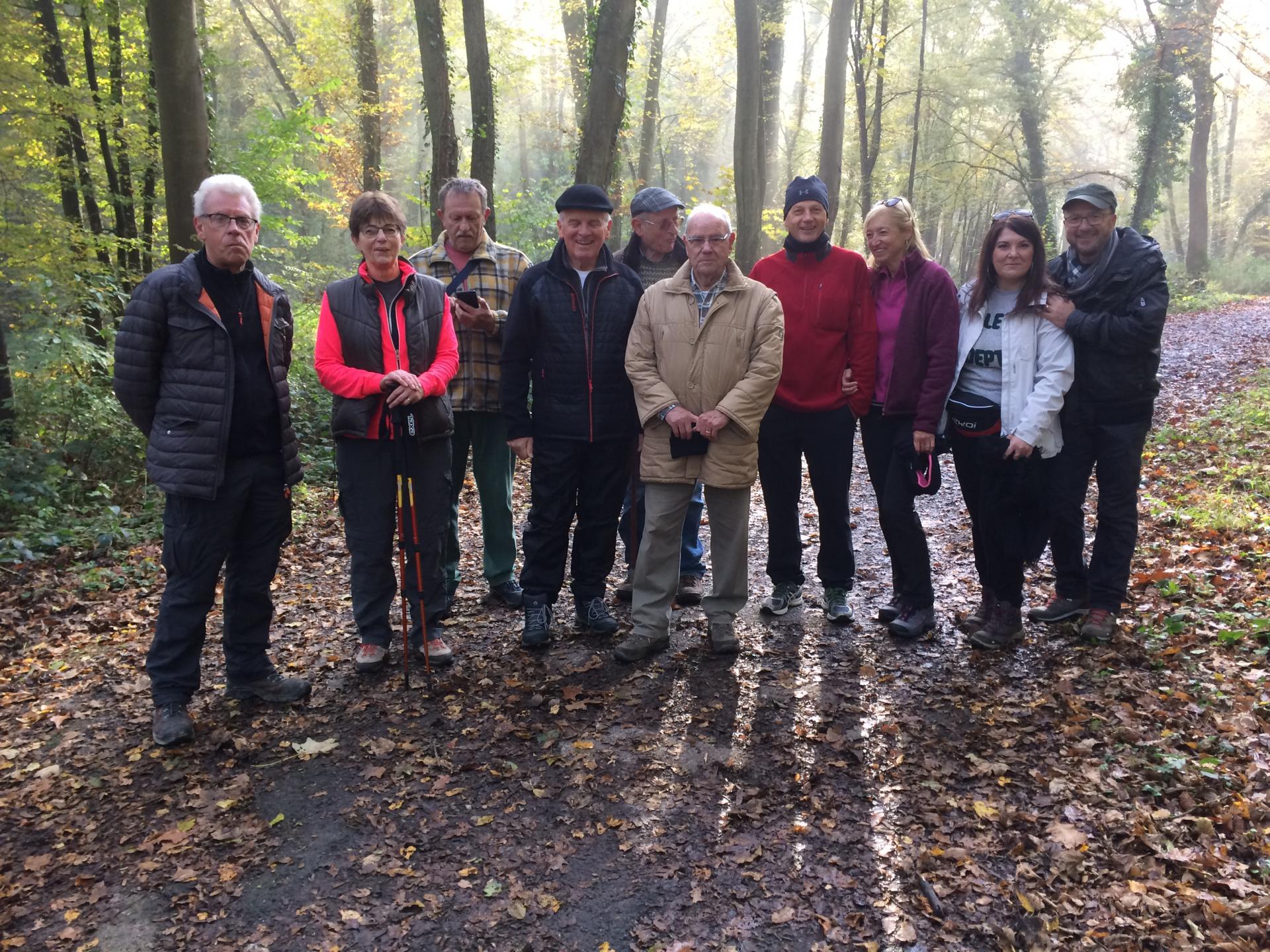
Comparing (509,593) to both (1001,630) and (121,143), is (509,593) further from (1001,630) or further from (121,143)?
(121,143)

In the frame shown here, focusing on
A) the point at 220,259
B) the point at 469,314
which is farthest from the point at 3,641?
the point at 469,314

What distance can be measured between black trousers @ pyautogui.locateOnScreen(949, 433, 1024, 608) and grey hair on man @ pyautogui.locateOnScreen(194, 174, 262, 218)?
3941 mm

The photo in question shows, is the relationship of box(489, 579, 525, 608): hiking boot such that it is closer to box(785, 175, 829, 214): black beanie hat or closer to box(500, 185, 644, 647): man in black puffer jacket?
box(500, 185, 644, 647): man in black puffer jacket

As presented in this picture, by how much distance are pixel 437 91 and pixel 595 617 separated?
8151 millimetres

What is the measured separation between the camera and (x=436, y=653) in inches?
181

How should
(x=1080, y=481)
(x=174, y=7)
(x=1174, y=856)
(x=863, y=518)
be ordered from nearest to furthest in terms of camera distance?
(x=1174, y=856) < (x=1080, y=481) < (x=174, y=7) < (x=863, y=518)

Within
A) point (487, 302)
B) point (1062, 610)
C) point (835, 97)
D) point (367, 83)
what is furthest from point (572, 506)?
point (367, 83)

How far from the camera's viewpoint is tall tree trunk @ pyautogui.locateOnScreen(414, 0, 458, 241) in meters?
10.0

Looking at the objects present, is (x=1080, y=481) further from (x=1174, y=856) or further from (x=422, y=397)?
(x=422, y=397)

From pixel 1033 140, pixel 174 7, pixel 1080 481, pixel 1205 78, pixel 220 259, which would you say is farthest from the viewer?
pixel 1033 140

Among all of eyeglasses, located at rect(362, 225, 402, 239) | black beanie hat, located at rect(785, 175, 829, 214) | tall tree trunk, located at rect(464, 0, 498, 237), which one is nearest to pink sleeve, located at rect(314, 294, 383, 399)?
eyeglasses, located at rect(362, 225, 402, 239)

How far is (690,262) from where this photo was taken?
4.46 m

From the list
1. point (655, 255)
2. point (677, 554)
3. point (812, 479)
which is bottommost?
point (677, 554)

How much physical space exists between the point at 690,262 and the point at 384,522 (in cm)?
224
